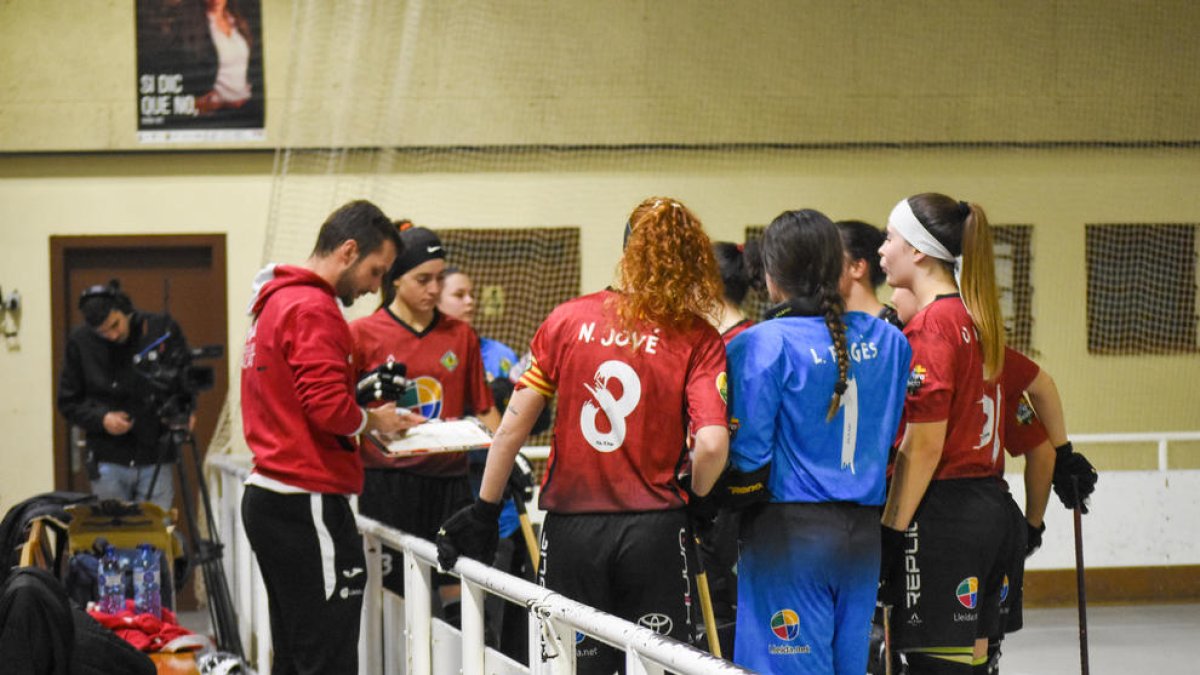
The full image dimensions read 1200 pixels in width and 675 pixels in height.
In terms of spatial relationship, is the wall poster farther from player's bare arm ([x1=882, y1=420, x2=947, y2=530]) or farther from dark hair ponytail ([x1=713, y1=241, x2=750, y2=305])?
player's bare arm ([x1=882, y1=420, x2=947, y2=530])

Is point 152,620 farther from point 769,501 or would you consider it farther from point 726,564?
point 769,501

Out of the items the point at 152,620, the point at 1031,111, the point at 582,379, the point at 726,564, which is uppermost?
the point at 1031,111

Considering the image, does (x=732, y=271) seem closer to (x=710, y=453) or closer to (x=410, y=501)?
(x=410, y=501)

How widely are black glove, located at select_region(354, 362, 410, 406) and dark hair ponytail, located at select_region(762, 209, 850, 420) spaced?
137cm

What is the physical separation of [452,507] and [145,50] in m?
5.45

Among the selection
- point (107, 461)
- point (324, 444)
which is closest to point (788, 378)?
point (324, 444)

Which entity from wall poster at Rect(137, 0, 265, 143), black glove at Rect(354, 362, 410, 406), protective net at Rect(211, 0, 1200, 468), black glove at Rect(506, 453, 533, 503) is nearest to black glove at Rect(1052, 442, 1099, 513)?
black glove at Rect(506, 453, 533, 503)

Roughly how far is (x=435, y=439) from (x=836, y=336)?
55.2 inches

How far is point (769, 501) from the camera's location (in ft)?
9.94

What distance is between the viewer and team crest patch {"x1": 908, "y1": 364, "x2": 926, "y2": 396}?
3.26 metres

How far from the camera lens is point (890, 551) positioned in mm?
3363

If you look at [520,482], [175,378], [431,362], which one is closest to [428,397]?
[431,362]

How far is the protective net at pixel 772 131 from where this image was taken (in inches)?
360

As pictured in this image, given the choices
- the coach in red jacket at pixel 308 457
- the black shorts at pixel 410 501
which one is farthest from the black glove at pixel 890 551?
the black shorts at pixel 410 501
